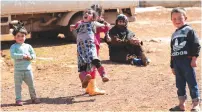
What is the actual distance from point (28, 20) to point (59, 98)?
20.0 ft

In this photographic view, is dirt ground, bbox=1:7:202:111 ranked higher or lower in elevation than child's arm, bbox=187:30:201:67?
lower

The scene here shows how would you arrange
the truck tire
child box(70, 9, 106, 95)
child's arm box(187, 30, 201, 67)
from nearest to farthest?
child's arm box(187, 30, 201, 67) < child box(70, 9, 106, 95) < the truck tire

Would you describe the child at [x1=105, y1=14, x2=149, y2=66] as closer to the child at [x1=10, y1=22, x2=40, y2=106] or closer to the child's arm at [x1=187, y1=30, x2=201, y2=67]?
the child at [x1=10, y1=22, x2=40, y2=106]

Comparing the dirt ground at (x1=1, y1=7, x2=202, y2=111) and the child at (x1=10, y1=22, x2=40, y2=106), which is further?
the child at (x1=10, y1=22, x2=40, y2=106)

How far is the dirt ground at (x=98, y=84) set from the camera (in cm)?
662

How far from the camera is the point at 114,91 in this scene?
7.52 meters

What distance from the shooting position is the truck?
492 inches

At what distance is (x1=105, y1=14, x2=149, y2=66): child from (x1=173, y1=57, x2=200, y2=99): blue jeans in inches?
159

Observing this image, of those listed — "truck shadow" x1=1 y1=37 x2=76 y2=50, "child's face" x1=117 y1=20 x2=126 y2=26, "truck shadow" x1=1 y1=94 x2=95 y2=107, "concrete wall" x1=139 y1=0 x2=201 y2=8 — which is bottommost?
"truck shadow" x1=1 y1=94 x2=95 y2=107

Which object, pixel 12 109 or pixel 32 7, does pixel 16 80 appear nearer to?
pixel 12 109

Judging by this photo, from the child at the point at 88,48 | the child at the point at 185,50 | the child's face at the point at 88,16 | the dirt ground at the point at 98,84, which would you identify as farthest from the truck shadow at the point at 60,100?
the child at the point at 185,50

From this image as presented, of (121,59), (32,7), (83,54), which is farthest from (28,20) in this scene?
(83,54)

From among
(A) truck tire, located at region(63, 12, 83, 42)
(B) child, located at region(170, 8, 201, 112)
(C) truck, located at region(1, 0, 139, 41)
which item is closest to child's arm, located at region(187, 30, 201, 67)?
(B) child, located at region(170, 8, 201, 112)

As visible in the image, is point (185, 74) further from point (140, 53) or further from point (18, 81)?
point (140, 53)
